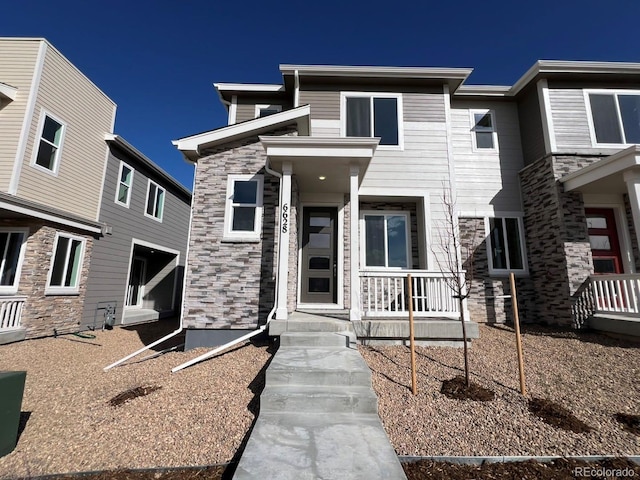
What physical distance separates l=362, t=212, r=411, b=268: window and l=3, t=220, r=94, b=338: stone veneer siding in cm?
880

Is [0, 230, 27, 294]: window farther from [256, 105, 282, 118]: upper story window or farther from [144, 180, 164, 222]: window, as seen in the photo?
[256, 105, 282, 118]: upper story window

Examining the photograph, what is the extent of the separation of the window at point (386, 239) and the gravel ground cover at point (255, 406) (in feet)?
9.16

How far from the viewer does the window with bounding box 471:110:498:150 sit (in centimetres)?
887

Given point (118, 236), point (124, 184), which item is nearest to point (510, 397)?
point (118, 236)

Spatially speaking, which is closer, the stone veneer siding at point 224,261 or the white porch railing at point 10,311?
the stone veneer siding at point 224,261

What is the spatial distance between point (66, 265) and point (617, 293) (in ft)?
47.5

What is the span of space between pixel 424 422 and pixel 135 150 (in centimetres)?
1234

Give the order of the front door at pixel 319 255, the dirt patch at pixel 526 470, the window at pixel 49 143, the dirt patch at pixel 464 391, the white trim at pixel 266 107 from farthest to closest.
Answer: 1. the white trim at pixel 266 107
2. the window at pixel 49 143
3. the front door at pixel 319 255
4. the dirt patch at pixel 464 391
5. the dirt patch at pixel 526 470

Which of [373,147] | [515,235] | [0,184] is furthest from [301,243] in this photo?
[0,184]

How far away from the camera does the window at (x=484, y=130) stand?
8.87m

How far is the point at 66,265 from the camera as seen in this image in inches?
334

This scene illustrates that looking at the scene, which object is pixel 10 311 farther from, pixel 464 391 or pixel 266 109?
pixel 464 391

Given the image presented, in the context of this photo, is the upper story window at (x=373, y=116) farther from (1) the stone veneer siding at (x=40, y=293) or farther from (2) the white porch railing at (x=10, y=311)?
(2) the white porch railing at (x=10, y=311)

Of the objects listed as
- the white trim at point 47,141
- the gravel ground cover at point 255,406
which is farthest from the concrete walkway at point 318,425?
the white trim at point 47,141
